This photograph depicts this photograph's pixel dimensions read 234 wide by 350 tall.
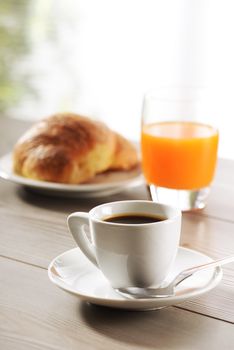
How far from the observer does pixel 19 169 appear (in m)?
1.42

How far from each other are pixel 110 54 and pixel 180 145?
2574 mm

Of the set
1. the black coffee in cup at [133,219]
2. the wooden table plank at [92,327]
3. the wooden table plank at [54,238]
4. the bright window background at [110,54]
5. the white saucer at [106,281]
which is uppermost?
the black coffee in cup at [133,219]

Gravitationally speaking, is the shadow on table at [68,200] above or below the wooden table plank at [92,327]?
below

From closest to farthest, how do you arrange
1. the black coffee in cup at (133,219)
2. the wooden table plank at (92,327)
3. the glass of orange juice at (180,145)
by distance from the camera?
the wooden table plank at (92,327), the black coffee in cup at (133,219), the glass of orange juice at (180,145)

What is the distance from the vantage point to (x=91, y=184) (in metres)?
1.37

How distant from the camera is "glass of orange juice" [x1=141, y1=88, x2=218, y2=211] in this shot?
50.9 inches

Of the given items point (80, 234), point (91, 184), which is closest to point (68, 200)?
point (91, 184)

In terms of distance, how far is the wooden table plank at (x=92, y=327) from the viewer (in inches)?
31.2

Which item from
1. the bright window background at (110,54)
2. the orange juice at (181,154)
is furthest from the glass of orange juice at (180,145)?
the bright window background at (110,54)

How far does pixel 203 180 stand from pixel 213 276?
0.42 metres

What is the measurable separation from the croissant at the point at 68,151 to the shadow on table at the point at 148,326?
51 cm

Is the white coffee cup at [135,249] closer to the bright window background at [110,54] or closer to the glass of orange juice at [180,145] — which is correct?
the glass of orange juice at [180,145]

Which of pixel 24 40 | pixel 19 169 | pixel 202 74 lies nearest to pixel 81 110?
pixel 24 40

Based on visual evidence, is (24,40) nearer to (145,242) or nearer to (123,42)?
(123,42)
